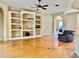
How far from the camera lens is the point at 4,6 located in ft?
28.5

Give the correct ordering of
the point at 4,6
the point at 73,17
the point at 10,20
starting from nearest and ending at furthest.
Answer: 1. the point at 4,6
2. the point at 10,20
3. the point at 73,17

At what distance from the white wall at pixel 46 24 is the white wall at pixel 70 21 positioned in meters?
2.02

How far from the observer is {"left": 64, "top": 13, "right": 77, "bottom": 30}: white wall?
11.4m

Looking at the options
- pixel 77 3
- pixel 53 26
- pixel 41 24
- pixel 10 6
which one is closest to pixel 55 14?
pixel 53 26

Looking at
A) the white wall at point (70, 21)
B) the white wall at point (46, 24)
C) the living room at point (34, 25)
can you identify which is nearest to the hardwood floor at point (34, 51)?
the living room at point (34, 25)

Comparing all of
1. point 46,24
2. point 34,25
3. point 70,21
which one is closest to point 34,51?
point 34,25

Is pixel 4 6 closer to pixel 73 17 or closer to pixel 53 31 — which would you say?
pixel 73 17

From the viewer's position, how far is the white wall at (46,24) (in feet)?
43.8

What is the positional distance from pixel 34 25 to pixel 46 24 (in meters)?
2.86

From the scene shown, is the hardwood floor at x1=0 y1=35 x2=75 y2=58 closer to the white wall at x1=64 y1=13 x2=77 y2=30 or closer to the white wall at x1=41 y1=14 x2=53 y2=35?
the white wall at x1=64 y1=13 x2=77 y2=30

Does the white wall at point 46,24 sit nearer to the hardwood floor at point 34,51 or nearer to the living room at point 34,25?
the living room at point 34,25

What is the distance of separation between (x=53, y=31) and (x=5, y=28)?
8.08 meters

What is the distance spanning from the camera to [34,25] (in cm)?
1166

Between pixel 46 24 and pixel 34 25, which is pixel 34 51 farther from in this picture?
pixel 46 24
